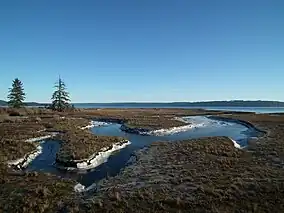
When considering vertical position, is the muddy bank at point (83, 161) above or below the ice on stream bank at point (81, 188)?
above

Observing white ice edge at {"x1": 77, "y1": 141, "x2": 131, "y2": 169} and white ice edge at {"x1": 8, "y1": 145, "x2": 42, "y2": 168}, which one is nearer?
white ice edge at {"x1": 8, "y1": 145, "x2": 42, "y2": 168}

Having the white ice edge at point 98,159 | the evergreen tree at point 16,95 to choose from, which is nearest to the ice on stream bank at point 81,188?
the white ice edge at point 98,159

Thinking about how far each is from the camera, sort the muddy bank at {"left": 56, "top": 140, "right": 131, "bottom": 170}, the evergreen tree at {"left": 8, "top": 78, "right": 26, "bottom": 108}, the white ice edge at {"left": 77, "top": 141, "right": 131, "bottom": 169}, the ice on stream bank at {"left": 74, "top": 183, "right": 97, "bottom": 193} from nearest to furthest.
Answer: the ice on stream bank at {"left": 74, "top": 183, "right": 97, "bottom": 193}
the muddy bank at {"left": 56, "top": 140, "right": 131, "bottom": 170}
the white ice edge at {"left": 77, "top": 141, "right": 131, "bottom": 169}
the evergreen tree at {"left": 8, "top": 78, "right": 26, "bottom": 108}

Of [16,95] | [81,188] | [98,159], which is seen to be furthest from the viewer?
[16,95]

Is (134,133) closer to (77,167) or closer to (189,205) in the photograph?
(77,167)

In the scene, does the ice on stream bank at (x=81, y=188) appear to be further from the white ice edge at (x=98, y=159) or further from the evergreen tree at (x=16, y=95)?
the evergreen tree at (x=16, y=95)

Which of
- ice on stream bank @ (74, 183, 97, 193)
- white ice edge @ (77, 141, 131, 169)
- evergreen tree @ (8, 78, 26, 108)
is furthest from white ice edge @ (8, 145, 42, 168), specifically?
evergreen tree @ (8, 78, 26, 108)

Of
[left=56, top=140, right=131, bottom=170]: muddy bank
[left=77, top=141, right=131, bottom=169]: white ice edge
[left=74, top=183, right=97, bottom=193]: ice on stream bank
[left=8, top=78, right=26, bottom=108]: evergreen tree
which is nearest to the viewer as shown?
[left=74, top=183, right=97, bottom=193]: ice on stream bank

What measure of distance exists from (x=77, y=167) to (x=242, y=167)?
13033 millimetres

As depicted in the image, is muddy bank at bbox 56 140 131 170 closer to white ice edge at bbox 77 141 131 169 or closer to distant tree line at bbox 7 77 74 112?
white ice edge at bbox 77 141 131 169

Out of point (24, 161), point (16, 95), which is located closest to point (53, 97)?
point (16, 95)

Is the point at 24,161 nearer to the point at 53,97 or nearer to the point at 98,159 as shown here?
the point at 98,159

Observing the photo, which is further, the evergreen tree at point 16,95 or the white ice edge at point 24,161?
the evergreen tree at point 16,95

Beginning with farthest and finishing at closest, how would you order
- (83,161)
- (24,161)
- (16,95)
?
(16,95), (24,161), (83,161)
